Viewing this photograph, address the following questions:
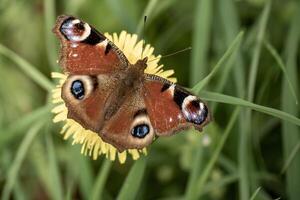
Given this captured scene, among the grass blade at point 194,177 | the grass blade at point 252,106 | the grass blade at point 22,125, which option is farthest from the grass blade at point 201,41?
the grass blade at point 22,125

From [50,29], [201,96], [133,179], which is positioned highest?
[50,29]

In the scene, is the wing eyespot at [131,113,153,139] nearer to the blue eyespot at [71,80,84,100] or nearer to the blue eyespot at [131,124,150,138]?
the blue eyespot at [131,124,150,138]

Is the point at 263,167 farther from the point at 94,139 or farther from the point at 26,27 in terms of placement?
the point at 26,27

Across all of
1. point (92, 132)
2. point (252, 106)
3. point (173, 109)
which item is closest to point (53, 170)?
point (92, 132)

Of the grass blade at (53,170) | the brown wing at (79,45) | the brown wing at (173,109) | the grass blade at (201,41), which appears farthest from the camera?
the grass blade at (201,41)

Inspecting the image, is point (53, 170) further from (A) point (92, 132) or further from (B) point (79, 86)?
(B) point (79, 86)

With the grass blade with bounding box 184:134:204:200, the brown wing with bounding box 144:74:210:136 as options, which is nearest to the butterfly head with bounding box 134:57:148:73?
the brown wing with bounding box 144:74:210:136

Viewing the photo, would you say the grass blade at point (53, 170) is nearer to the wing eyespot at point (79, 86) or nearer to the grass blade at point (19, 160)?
the grass blade at point (19, 160)
